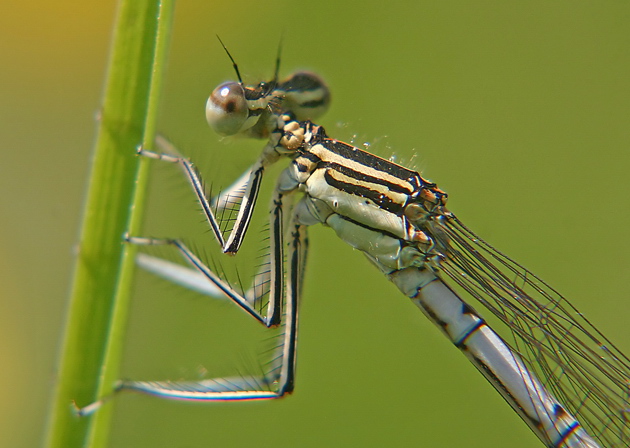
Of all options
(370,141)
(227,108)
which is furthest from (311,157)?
(370,141)

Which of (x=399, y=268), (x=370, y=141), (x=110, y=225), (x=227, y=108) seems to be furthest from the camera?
(x=370, y=141)

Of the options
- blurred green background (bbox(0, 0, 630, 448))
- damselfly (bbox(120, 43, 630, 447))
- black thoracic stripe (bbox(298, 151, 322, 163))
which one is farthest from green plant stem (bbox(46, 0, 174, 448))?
blurred green background (bbox(0, 0, 630, 448))

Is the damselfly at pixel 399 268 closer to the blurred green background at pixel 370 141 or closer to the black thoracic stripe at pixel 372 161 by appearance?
the black thoracic stripe at pixel 372 161

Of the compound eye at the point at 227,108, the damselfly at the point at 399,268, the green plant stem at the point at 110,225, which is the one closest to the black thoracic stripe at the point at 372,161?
the damselfly at the point at 399,268

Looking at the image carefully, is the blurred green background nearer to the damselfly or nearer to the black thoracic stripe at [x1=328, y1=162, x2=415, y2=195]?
the damselfly

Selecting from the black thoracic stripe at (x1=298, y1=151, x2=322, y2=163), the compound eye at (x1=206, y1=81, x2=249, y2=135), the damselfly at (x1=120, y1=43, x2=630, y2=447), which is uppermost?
the compound eye at (x1=206, y1=81, x2=249, y2=135)

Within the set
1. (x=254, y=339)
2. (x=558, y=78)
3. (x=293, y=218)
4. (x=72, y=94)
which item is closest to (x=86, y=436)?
(x=293, y=218)

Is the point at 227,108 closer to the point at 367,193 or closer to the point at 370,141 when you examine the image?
the point at 367,193
